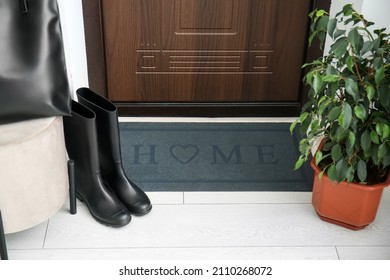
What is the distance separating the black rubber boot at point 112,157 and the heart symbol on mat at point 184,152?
0.30 metres

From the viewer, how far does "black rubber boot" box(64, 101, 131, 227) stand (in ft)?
5.84

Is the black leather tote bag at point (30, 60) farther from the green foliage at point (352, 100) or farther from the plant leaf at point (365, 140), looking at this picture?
the plant leaf at point (365, 140)


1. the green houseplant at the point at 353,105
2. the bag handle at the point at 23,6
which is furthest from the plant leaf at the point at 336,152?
the bag handle at the point at 23,6

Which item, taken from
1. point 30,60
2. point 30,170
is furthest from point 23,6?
point 30,170

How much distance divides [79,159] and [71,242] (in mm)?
261

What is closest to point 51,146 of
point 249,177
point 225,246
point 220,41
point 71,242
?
point 71,242

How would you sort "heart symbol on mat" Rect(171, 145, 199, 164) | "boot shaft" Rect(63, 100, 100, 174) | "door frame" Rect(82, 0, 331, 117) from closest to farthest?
"boot shaft" Rect(63, 100, 100, 174) → "heart symbol on mat" Rect(171, 145, 199, 164) → "door frame" Rect(82, 0, 331, 117)

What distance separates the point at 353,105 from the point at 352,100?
0.05ft

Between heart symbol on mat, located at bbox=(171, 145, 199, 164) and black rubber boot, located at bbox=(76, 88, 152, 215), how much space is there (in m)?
0.30

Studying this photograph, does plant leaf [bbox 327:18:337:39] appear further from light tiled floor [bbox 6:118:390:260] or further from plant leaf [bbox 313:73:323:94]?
light tiled floor [bbox 6:118:390:260]

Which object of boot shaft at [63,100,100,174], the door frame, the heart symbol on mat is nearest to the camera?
boot shaft at [63,100,100,174]

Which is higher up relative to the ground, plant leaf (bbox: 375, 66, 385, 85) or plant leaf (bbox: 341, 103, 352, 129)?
plant leaf (bbox: 375, 66, 385, 85)

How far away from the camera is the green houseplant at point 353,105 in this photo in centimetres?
156

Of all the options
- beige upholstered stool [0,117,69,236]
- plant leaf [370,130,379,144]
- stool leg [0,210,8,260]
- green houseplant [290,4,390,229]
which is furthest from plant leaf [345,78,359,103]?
stool leg [0,210,8,260]
